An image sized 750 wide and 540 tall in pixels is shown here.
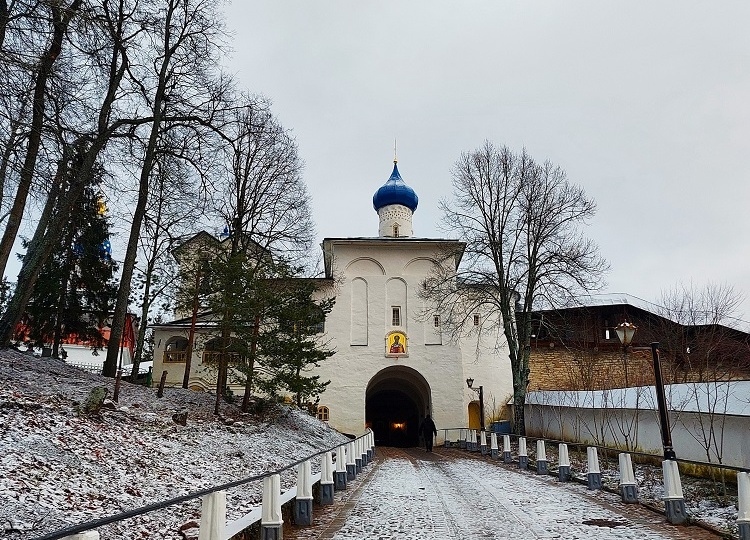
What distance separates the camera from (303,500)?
802 cm

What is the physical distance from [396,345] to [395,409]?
38.4 ft

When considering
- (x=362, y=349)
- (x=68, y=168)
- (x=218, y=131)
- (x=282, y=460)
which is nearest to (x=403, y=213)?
(x=362, y=349)

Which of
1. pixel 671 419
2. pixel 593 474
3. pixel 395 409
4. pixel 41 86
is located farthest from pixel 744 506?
pixel 395 409

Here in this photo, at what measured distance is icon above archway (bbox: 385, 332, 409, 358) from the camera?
1251 inches

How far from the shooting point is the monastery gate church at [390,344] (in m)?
31.1

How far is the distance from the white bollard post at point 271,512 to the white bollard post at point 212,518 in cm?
148

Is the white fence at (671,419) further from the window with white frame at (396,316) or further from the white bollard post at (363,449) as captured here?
the window with white frame at (396,316)

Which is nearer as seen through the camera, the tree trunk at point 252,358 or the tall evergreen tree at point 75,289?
the tree trunk at point 252,358

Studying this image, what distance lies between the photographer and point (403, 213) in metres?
37.2

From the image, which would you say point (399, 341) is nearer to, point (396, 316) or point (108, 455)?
point (396, 316)

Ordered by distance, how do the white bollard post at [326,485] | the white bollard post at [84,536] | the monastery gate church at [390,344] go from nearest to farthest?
1. the white bollard post at [84,536]
2. the white bollard post at [326,485]
3. the monastery gate church at [390,344]

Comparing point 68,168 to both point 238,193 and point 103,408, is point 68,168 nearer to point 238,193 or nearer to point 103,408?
point 103,408

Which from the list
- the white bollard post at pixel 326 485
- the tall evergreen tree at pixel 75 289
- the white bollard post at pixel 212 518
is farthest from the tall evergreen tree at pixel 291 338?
the white bollard post at pixel 212 518

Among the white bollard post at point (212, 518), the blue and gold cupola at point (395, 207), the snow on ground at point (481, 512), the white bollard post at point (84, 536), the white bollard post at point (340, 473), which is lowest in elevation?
the snow on ground at point (481, 512)
